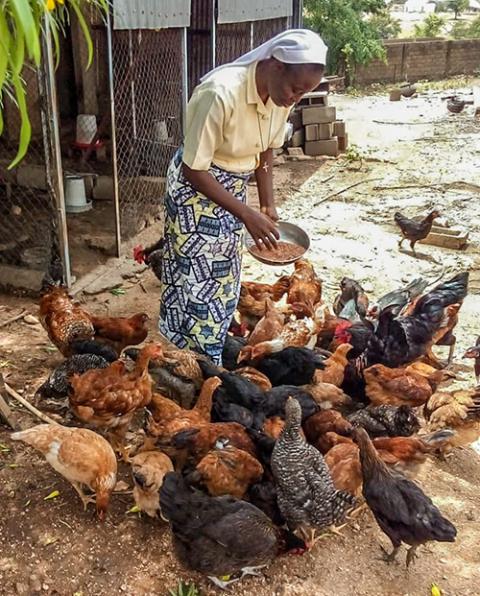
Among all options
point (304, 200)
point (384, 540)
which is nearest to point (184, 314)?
point (384, 540)

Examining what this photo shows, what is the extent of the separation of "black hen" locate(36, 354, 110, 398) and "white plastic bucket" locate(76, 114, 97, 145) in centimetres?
516

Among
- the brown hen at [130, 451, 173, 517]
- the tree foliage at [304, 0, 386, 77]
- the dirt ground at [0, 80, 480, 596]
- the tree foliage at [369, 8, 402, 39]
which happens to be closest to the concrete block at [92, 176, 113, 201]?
the dirt ground at [0, 80, 480, 596]

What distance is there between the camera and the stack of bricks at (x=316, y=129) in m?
11.4

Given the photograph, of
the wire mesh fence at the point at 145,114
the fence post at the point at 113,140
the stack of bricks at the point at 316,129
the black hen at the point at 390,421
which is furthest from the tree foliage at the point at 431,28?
the black hen at the point at 390,421

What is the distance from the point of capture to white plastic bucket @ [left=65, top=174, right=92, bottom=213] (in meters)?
7.64

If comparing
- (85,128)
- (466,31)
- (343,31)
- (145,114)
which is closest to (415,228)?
(145,114)

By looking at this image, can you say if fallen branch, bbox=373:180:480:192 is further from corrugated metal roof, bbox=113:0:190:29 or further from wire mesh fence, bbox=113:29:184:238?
corrugated metal roof, bbox=113:0:190:29

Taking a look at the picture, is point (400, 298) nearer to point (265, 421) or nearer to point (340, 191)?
point (265, 421)

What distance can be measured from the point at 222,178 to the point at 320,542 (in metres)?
2.03

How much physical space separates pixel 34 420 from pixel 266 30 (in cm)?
875

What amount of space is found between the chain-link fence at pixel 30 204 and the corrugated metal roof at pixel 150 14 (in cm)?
99

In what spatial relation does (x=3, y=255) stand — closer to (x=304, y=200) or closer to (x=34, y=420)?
(x=34, y=420)

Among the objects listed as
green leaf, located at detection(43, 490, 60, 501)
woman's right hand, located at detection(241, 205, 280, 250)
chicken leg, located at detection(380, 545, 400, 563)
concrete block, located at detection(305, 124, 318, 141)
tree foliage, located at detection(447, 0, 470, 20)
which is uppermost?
tree foliage, located at detection(447, 0, 470, 20)

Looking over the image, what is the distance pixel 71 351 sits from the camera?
4.46 m
